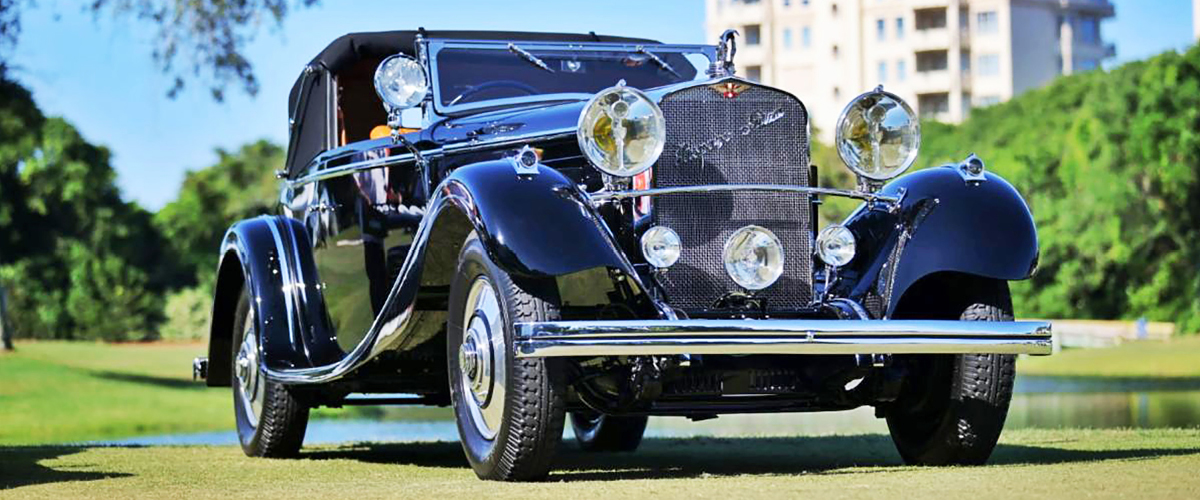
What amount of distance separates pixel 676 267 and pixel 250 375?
139 inches

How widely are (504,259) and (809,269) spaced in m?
1.38

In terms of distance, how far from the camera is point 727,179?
660 centimetres

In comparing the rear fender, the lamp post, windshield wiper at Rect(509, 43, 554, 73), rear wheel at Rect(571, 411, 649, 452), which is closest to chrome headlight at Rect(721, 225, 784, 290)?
windshield wiper at Rect(509, 43, 554, 73)

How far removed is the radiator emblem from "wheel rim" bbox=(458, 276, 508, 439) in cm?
95

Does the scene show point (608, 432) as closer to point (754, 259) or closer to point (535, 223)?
point (754, 259)

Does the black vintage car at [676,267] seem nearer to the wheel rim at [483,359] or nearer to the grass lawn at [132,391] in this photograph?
the wheel rim at [483,359]

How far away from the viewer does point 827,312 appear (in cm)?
649

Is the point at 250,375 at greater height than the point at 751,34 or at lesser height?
lesser

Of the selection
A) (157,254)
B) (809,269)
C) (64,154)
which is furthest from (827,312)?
(157,254)

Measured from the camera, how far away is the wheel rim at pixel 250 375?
29.5ft

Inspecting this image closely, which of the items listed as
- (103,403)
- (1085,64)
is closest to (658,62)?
(103,403)

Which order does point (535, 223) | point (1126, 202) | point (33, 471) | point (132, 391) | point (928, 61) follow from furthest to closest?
point (928, 61)
point (1126, 202)
point (132, 391)
point (33, 471)
point (535, 223)

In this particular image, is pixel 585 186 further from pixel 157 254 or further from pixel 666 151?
pixel 157 254

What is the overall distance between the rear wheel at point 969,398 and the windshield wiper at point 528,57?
7.86 ft
